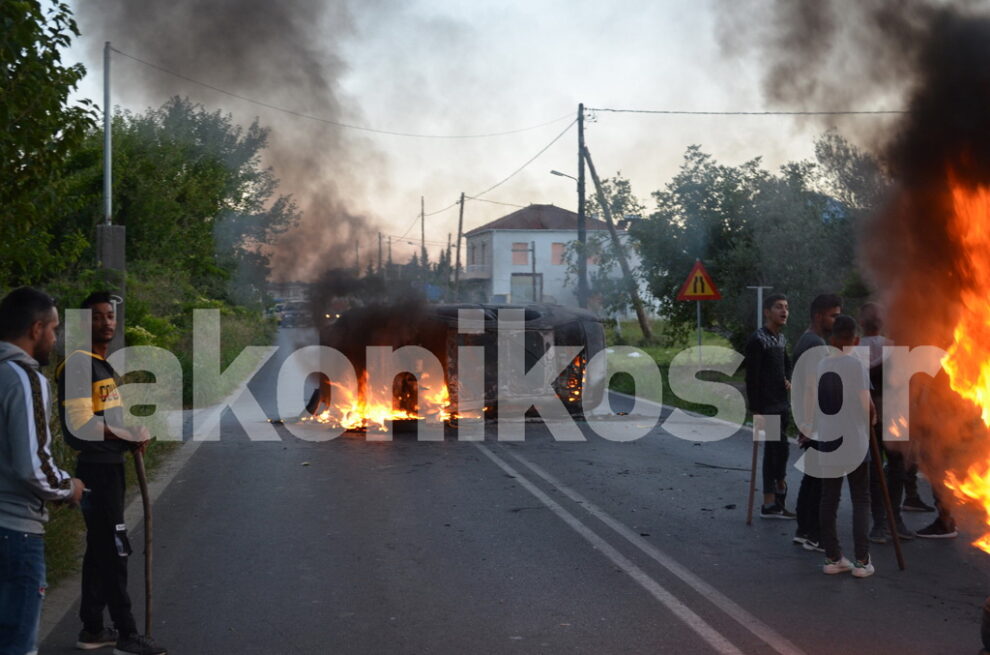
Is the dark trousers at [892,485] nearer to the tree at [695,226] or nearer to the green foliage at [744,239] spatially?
the green foliage at [744,239]

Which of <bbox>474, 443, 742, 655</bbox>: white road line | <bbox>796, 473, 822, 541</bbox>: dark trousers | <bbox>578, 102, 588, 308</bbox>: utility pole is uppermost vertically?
<bbox>578, 102, 588, 308</bbox>: utility pole

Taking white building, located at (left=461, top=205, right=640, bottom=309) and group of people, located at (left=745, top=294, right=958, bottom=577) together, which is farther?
white building, located at (left=461, top=205, right=640, bottom=309)

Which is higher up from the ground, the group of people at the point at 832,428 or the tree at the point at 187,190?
the tree at the point at 187,190

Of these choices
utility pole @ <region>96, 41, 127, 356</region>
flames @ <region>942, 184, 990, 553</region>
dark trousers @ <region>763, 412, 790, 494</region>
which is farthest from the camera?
utility pole @ <region>96, 41, 127, 356</region>

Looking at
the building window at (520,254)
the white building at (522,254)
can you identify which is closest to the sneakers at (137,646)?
the white building at (522,254)

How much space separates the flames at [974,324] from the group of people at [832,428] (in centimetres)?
67

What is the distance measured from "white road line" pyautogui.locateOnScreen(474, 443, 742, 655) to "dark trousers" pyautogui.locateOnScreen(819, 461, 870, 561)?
1.20 metres

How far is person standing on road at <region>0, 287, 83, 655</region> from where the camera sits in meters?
3.74

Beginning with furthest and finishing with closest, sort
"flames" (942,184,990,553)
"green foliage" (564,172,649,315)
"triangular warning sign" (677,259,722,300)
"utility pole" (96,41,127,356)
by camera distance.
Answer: "green foliage" (564,172,649,315), "triangular warning sign" (677,259,722,300), "utility pole" (96,41,127,356), "flames" (942,184,990,553)

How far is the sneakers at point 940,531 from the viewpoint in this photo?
7.57m

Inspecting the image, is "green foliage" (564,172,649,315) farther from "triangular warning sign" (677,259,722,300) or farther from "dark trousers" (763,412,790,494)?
"dark trousers" (763,412,790,494)

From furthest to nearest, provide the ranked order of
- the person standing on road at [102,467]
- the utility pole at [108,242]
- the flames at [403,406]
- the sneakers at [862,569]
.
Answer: the utility pole at [108,242] → the flames at [403,406] → the sneakers at [862,569] → the person standing on road at [102,467]

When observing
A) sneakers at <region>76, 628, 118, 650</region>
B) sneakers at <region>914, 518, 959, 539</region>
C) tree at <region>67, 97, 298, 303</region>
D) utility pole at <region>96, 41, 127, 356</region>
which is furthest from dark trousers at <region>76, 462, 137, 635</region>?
tree at <region>67, 97, 298, 303</region>

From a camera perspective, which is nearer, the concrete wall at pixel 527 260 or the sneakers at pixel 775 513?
the sneakers at pixel 775 513
